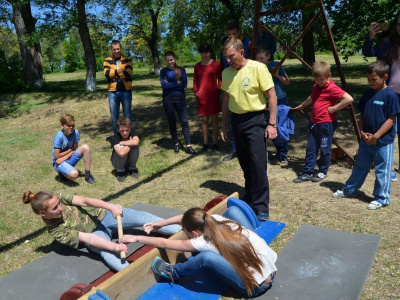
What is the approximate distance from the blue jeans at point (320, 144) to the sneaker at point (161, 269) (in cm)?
315

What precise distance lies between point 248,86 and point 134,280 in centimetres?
236

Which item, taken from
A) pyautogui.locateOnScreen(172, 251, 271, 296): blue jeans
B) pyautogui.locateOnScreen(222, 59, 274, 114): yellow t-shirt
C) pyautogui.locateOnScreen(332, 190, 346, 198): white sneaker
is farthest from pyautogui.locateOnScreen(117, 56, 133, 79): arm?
pyautogui.locateOnScreen(172, 251, 271, 296): blue jeans

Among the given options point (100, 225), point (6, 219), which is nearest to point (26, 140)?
point (6, 219)

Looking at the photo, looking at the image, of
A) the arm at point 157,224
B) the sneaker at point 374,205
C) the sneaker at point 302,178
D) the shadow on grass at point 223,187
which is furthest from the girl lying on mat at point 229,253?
the sneaker at point 302,178

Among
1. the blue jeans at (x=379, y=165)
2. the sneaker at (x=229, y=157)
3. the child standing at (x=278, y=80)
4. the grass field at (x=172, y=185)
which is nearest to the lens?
the grass field at (x=172, y=185)

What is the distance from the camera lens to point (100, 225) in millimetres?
4012

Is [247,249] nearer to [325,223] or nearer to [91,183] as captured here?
[325,223]

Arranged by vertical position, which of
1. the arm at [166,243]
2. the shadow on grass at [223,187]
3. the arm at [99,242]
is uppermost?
the arm at [166,243]

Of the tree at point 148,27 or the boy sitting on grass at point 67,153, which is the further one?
the tree at point 148,27

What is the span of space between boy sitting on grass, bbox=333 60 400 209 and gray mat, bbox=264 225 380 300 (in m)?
0.89

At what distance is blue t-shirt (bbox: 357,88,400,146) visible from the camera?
4.40 meters

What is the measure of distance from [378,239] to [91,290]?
2.88 m

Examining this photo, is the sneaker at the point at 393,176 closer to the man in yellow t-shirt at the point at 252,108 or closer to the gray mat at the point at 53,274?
the man in yellow t-shirt at the point at 252,108

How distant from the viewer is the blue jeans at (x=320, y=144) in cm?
554
